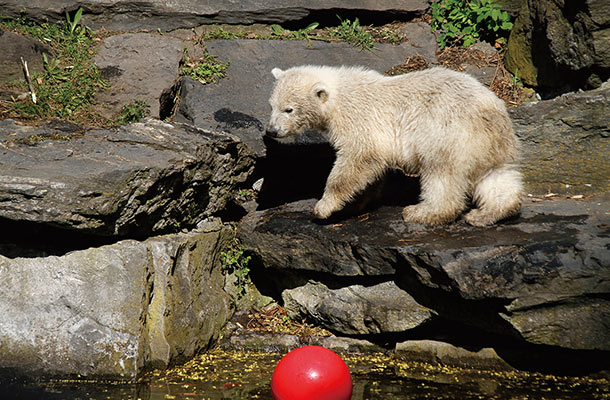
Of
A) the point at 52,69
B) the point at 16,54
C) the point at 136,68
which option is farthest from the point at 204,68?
the point at 16,54

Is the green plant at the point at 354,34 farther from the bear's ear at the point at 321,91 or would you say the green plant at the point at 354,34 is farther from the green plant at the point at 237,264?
the green plant at the point at 237,264

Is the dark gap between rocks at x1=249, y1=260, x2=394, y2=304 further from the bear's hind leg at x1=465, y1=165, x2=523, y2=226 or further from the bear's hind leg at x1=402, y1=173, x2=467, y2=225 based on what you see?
the bear's hind leg at x1=465, y1=165, x2=523, y2=226

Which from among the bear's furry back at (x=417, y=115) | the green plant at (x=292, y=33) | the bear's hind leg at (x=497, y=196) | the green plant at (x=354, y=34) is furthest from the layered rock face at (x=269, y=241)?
the green plant at (x=354, y=34)

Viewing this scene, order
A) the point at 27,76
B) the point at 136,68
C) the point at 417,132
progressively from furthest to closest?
the point at 136,68 < the point at 27,76 < the point at 417,132

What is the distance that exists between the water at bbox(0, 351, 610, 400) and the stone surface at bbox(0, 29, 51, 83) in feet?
14.4

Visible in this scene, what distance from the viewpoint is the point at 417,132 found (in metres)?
5.73

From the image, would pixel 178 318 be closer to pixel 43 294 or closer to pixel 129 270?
pixel 129 270

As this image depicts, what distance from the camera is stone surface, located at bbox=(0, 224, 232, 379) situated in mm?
4945

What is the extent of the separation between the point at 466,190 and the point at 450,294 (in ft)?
3.36

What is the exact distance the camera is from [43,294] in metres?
5.11

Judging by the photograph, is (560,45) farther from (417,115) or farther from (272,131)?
(272,131)

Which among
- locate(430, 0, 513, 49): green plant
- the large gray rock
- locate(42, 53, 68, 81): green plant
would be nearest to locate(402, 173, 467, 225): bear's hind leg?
locate(430, 0, 513, 49): green plant

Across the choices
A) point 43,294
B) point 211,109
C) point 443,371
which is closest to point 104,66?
point 211,109

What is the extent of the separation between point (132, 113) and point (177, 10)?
256 cm
